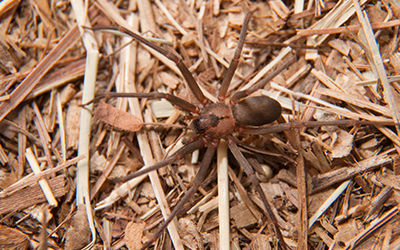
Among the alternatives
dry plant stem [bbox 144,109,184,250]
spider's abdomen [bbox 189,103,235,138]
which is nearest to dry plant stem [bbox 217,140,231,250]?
spider's abdomen [bbox 189,103,235,138]

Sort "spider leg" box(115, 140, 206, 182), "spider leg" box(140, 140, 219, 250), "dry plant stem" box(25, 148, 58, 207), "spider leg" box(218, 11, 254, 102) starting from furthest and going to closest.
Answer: "spider leg" box(218, 11, 254, 102)
"dry plant stem" box(25, 148, 58, 207)
"spider leg" box(115, 140, 206, 182)
"spider leg" box(140, 140, 219, 250)

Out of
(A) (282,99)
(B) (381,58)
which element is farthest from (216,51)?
(B) (381,58)

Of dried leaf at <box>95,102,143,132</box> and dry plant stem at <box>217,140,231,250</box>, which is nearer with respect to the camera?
dry plant stem at <box>217,140,231,250</box>

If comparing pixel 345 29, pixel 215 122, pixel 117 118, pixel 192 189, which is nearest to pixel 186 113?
pixel 215 122

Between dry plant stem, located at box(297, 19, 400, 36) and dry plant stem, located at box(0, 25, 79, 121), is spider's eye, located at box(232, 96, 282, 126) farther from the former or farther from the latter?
dry plant stem, located at box(0, 25, 79, 121)

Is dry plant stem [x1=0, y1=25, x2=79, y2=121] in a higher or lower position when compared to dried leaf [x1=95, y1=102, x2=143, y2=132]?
higher

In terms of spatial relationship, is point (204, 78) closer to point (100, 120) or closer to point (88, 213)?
point (100, 120)

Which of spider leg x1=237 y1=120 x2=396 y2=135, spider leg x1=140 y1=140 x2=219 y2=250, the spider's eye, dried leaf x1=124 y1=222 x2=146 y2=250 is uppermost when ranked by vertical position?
the spider's eye

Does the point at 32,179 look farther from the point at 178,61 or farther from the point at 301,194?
the point at 301,194
